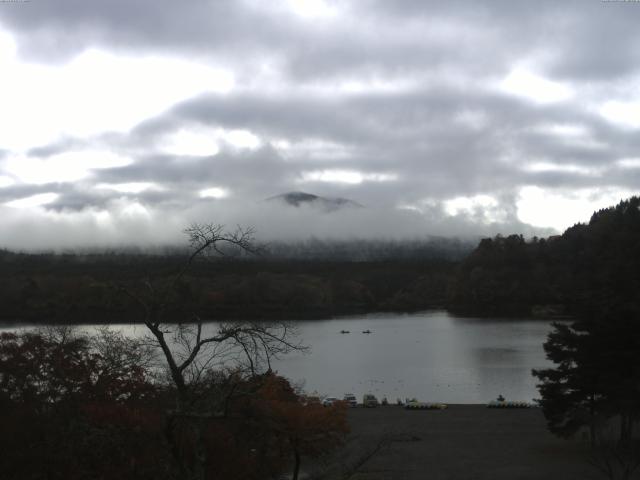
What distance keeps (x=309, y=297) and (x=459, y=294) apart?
2263 centimetres

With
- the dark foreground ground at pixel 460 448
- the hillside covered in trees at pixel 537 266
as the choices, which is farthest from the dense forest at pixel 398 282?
the dark foreground ground at pixel 460 448

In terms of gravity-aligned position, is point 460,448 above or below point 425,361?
above

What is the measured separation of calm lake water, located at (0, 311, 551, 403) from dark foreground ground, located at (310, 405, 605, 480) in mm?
3624

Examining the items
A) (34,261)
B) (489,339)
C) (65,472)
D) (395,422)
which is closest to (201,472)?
(65,472)

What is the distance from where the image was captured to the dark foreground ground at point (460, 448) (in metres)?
14.9

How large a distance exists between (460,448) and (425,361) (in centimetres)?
2288

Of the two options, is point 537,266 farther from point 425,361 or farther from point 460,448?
point 460,448

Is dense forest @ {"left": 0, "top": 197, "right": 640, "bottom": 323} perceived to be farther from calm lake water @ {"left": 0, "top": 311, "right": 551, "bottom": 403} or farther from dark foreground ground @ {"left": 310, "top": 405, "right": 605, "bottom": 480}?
dark foreground ground @ {"left": 310, "top": 405, "right": 605, "bottom": 480}

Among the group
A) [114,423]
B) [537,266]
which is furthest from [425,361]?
[537,266]

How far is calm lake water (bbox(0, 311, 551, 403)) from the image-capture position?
30.1 m

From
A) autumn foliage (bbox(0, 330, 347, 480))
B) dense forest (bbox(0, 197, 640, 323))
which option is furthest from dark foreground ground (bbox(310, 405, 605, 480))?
dense forest (bbox(0, 197, 640, 323))

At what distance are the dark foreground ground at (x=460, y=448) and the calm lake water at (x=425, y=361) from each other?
3624 millimetres

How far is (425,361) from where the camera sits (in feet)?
132

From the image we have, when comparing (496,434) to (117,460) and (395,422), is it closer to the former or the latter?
(395,422)
